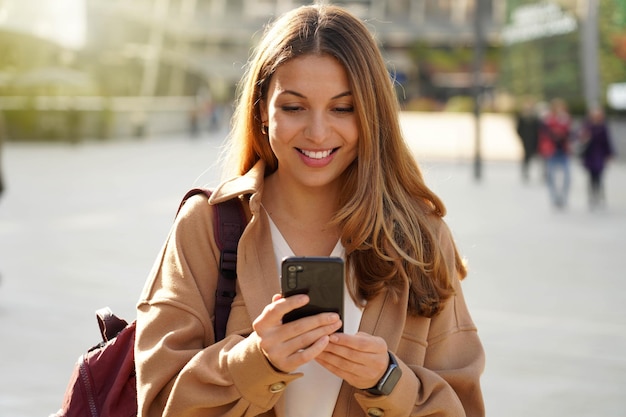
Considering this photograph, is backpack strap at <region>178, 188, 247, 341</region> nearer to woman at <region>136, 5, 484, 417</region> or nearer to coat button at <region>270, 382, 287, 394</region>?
woman at <region>136, 5, 484, 417</region>

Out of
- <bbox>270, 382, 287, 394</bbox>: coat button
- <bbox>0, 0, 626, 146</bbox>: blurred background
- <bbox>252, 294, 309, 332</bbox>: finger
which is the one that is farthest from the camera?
<bbox>0, 0, 626, 146</bbox>: blurred background

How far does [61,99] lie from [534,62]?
53.9 feet

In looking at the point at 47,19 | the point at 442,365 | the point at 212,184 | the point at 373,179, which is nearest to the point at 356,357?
the point at 442,365

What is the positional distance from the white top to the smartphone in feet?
0.95

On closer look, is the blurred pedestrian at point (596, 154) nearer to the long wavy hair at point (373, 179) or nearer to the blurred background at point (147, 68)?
the blurred background at point (147, 68)

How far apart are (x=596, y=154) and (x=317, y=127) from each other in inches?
608

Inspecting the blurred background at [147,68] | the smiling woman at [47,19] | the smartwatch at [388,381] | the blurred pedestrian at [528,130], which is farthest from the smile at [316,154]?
the smiling woman at [47,19]

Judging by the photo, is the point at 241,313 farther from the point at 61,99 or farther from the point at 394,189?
the point at 61,99

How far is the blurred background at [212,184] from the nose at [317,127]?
0.45 metres

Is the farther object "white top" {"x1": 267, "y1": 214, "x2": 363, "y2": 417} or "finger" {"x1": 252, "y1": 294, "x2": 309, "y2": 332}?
"white top" {"x1": 267, "y1": 214, "x2": 363, "y2": 417}

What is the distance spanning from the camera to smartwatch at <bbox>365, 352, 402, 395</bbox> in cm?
217

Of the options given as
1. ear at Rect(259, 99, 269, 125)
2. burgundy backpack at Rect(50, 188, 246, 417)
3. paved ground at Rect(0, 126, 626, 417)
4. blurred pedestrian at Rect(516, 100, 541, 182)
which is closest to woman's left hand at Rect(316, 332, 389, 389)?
burgundy backpack at Rect(50, 188, 246, 417)

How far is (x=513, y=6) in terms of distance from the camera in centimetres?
3866

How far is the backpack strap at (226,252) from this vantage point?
7.56 ft
